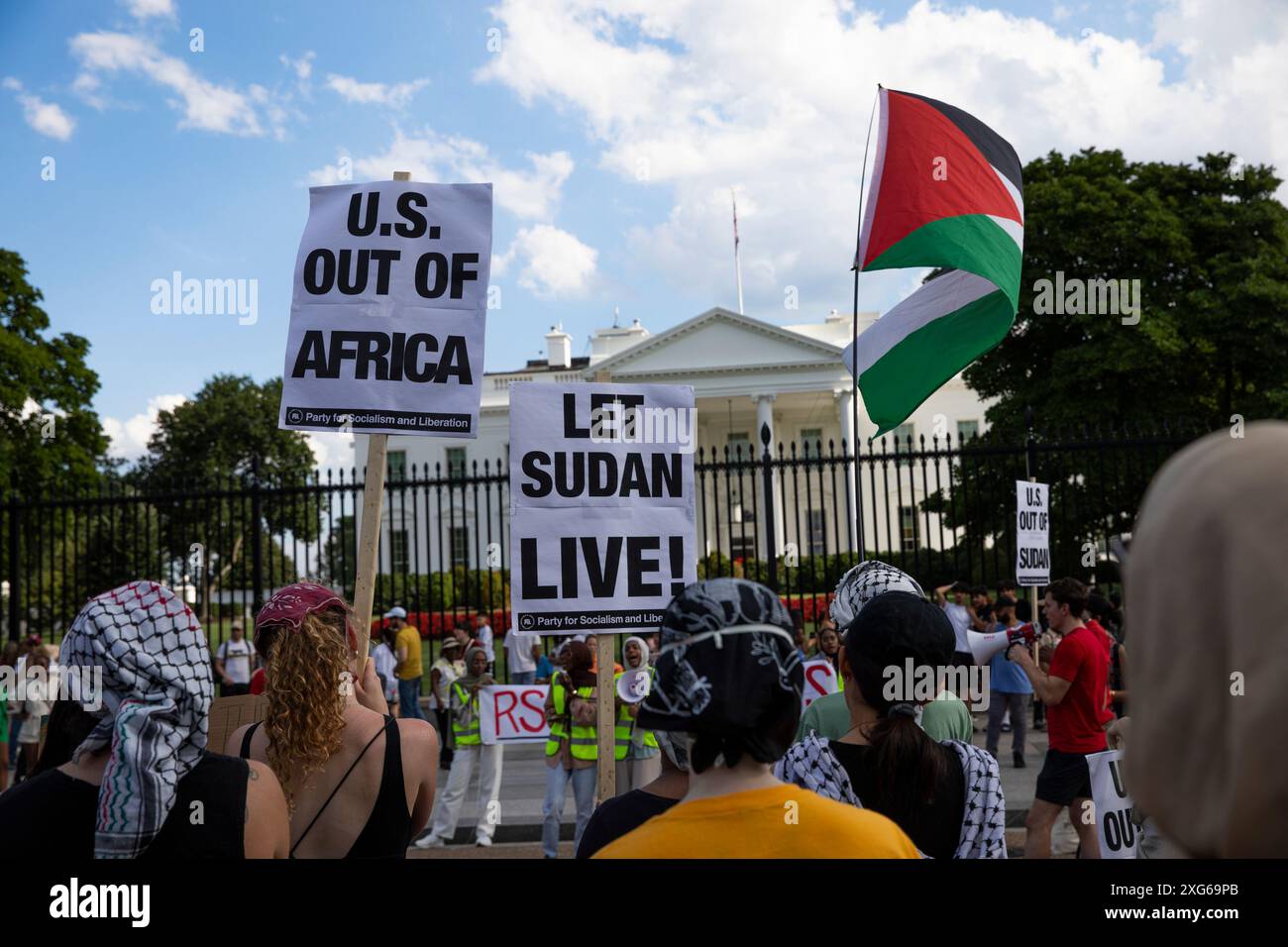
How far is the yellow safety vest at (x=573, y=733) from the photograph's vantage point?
8.23 meters

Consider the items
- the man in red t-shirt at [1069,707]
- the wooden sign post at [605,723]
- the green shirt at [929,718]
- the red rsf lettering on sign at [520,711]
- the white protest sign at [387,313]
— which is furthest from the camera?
the red rsf lettering on sign at [520,711]

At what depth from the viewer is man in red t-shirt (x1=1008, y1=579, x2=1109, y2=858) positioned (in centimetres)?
595

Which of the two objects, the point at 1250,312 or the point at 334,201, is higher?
the point at 1250,312

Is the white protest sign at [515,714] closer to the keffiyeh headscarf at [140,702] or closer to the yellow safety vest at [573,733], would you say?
the yellow safety vest at [573,733]

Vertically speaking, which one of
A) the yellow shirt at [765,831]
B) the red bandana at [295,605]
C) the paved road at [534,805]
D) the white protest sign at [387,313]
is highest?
the white protest sign at [387,313]

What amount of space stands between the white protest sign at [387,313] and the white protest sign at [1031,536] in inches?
247

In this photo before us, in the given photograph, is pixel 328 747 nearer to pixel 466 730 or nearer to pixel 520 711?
pixel 520 711

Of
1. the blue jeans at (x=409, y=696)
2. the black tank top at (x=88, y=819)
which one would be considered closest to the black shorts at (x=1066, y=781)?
the black tank top at (x=88, y=819)

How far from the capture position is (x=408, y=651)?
13.6m

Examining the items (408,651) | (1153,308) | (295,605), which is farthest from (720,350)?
(295,605)
